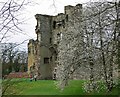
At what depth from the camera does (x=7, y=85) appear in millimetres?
3947

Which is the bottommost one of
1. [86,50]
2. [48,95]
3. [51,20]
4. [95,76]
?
[48,95]

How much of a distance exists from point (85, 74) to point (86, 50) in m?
→ 2.90

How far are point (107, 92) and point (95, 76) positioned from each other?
1603 millimetres

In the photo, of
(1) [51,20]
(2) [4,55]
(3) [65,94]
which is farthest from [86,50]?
(1) [51,20]

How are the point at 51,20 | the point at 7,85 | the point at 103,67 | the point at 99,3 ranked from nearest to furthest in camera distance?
the point at 7,85 → the point at 99,3 → the point at 103,67 → the point at 51,20

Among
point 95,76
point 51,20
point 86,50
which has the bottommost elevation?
point 95,76

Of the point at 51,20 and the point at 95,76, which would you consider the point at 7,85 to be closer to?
the point at 95,76

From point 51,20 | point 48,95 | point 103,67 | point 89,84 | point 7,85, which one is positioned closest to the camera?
point 7,85

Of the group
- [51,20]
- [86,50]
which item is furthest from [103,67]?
[51,20]

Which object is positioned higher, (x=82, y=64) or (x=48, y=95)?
(x=82, y=64)

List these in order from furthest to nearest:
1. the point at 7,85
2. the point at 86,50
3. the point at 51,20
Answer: the point at 51,20
the point at 86,50
the point at 7,85

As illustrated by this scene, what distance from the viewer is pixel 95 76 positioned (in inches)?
964

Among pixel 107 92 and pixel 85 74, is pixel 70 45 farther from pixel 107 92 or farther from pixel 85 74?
pixel 107 92

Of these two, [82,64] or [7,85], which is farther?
[82,64]
